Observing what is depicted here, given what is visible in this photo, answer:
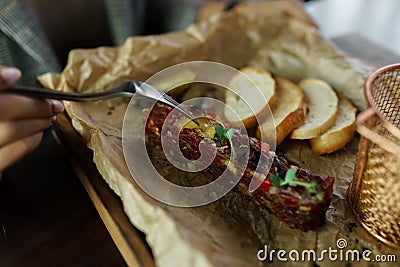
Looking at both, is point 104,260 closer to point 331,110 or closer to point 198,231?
point 198,231

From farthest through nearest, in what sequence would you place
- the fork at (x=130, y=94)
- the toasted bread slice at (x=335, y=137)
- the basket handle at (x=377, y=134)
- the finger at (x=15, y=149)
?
1. the toasted bread slice at (x=335, y=137)
2. the fork at (x=130, y=94)
3. the finger at (x=15, y=149)
4. the basket handle at (x=377, y=134)

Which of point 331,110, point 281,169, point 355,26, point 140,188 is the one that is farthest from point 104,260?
point 355,26

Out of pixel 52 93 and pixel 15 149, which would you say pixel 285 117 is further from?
pixel 15 149

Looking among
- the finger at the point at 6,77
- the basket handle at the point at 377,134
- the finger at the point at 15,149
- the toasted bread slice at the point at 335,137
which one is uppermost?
the finger at the point at 6,77

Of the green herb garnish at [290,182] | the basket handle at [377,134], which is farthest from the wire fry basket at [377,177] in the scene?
the green herb garnish at [290,182]

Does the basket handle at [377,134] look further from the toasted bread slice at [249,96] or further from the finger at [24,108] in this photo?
the finger at [24,108]

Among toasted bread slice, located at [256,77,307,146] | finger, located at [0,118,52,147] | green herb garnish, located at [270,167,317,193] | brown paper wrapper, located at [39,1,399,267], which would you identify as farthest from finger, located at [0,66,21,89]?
toasted bread slice, located at [256,77,307,146]
